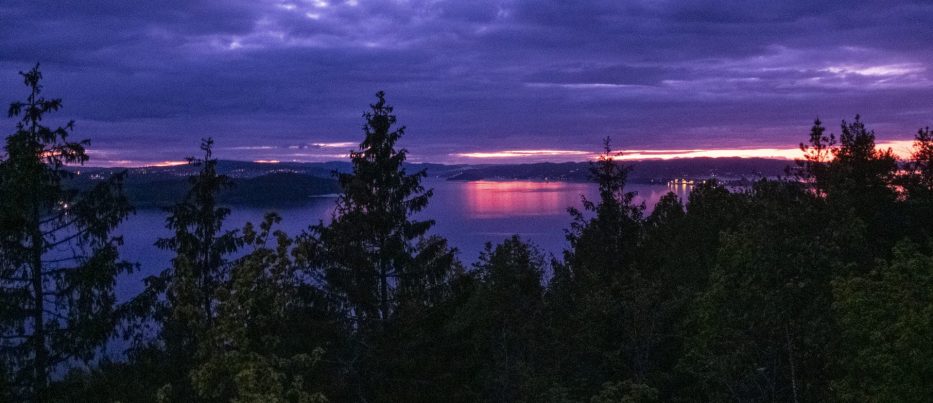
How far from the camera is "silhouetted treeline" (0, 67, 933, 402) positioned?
40.1ft

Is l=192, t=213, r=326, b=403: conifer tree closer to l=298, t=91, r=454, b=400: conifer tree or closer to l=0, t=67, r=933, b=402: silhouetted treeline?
l=0, t=67, r=933, b=402: silhouetted treeline

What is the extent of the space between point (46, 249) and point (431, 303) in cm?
1285

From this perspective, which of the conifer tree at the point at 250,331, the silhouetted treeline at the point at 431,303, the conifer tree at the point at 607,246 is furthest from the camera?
the conifer tree at the point at 607,246

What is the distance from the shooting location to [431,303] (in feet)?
82.4

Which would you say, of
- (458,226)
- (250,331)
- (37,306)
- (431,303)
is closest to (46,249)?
(37,306)

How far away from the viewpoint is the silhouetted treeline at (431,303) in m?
12.2

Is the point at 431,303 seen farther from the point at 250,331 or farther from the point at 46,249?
the point at 250,331

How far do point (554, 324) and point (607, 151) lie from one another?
42.0 ft

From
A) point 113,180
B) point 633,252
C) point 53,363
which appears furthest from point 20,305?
point 633,252

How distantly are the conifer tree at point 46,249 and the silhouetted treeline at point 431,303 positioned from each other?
48mm

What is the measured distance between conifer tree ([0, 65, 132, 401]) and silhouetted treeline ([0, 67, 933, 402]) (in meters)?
0.05

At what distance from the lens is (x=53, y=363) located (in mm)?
16016

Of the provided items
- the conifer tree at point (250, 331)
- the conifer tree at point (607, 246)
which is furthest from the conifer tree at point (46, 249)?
the conifer tree at point (607, 246)

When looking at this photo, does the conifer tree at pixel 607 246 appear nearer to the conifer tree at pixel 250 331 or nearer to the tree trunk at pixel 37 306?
the tree trunk at pixel 37 306
